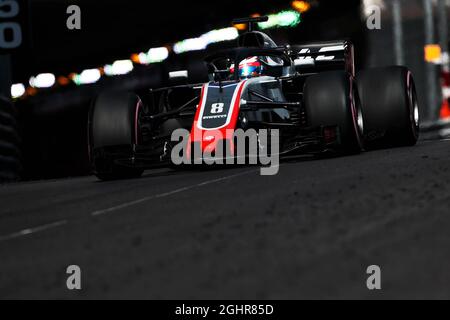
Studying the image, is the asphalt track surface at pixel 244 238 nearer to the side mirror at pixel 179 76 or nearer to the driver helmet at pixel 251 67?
the driver helmet at pixel 251 67

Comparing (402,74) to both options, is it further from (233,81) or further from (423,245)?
(423,245)

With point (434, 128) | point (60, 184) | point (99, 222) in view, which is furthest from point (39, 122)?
point (99, 222)

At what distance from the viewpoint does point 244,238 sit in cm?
551

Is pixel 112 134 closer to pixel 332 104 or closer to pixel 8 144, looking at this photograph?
pixel 332 104

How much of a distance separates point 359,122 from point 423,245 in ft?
22.6

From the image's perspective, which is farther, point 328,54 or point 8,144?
point 8,144

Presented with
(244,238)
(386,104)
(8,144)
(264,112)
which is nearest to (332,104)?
(264,112)

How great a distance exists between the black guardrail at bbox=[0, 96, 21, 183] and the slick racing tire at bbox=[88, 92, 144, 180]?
319cm

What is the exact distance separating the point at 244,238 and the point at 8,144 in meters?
9.52

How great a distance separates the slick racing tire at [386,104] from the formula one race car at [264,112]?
1 centimetres

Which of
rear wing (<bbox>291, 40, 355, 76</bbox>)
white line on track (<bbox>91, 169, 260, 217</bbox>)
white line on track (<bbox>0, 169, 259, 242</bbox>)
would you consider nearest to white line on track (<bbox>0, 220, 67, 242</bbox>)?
white line on track (<bbox>0, 169, 259, 242</bbox>)
